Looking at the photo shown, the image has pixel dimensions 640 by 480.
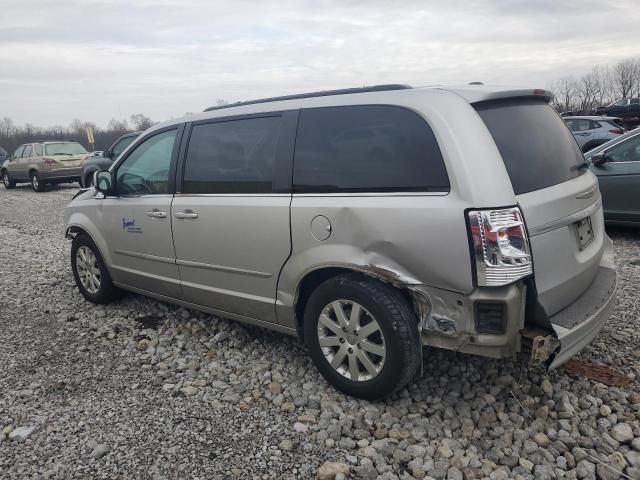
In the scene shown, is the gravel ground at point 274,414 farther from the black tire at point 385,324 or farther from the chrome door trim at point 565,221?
the chrome door trim at point 565,221

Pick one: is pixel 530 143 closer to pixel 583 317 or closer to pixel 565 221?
pixel 565 221

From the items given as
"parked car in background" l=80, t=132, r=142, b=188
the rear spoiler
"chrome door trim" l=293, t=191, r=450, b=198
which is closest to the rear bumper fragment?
"chrome door trim" l=293, t=191, r=450, b=198

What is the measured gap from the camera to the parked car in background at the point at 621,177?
20.5 ft

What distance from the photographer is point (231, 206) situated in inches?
136

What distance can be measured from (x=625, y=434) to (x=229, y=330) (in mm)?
2817

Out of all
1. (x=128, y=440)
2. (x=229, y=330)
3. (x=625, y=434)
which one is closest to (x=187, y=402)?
(x=128, y=440)

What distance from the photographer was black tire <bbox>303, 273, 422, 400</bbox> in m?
2.76

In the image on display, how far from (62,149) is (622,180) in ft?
53.9

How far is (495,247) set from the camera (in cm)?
245

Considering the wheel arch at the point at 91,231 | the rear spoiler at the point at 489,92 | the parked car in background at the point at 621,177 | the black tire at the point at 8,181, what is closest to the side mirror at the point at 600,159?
the parked car in background at the point at 621,177

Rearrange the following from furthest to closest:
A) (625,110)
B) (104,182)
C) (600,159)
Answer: (625,110) → (600,159) → (104,182)

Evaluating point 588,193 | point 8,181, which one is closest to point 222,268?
point 588,193

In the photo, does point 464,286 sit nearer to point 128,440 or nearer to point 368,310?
point 368,310

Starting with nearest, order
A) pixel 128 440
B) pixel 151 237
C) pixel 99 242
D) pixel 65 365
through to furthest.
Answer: pixel 128 440 → pixel 65 365 → pixel 151 237 → pixel 99 242
